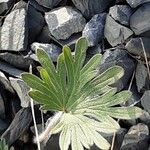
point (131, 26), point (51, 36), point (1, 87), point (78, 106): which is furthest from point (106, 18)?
point (78, 106)

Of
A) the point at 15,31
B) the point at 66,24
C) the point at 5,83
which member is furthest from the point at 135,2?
the point at 5,83

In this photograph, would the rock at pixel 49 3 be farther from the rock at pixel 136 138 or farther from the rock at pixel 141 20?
the rock at pixel 136 138

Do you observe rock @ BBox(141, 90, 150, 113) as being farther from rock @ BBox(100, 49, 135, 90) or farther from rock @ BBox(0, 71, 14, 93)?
rock @ BBox(0, 71, 14, 93)

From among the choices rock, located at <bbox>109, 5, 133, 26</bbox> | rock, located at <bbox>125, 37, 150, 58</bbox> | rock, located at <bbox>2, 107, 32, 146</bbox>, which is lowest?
rock, located at <bbox>2, 107, 32, 146</bbox>

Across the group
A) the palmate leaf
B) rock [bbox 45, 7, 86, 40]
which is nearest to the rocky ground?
rock [bbox 45, 7, 86, 40]

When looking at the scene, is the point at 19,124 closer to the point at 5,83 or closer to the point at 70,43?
the point at 5,83

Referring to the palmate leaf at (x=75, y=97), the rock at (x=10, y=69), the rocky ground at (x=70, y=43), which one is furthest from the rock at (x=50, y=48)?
the palmate leaf at (x=75, y=97)
